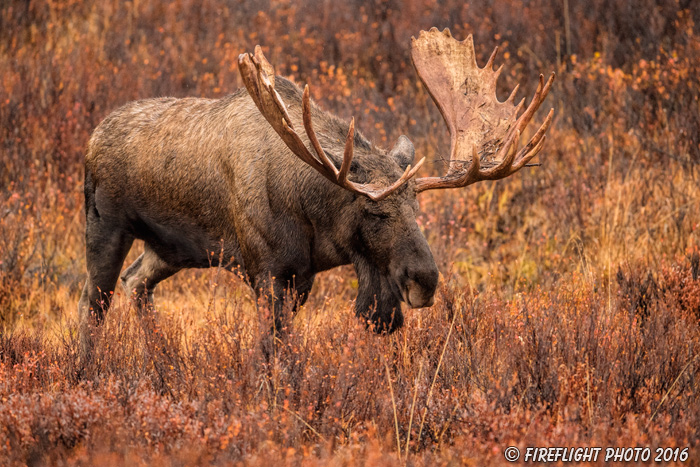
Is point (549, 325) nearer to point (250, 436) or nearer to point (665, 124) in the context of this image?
point (250, 436)

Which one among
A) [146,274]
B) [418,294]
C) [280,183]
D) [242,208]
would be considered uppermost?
[280,183]

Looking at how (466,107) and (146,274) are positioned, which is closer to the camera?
(466,107)

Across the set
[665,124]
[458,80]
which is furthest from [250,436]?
[665,124]

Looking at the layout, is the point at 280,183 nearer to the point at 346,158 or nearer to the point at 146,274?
the point at 346,158

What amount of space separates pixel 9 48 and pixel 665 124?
699 centimetres

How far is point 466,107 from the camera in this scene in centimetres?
462

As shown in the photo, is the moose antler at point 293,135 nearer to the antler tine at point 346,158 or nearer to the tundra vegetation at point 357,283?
the antler tine at point 346,158

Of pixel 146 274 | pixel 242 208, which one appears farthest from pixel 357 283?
pixel 242 208

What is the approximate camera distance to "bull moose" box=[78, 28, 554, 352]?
3799 mm

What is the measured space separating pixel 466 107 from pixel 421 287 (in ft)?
4.47

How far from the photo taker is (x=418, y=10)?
10828 millimetres

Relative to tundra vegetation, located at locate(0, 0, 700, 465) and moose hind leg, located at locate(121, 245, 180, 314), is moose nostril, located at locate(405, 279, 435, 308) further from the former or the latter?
moose hind leg, located at locate(121, 245, 180, 314)

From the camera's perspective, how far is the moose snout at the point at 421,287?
3.70 metres

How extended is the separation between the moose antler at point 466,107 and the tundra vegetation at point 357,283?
352 millimetres
